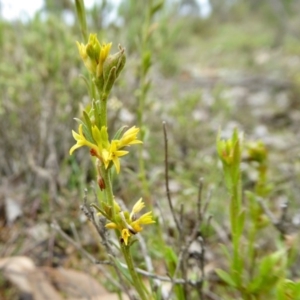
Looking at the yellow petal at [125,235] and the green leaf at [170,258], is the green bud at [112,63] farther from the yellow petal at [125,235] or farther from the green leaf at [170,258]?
the green leaf at [170,258]

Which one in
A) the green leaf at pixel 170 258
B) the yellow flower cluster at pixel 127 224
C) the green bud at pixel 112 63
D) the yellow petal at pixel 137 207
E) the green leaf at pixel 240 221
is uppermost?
the green bud at pixel 112 63

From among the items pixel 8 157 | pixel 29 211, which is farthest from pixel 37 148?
pixel 29 211

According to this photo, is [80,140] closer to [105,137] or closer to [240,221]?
[105,137]

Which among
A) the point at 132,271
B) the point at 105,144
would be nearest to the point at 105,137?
the point at 105,144

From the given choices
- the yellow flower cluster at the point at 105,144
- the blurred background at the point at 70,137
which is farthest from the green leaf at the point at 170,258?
the yellow flower cluster at the point at 105,144

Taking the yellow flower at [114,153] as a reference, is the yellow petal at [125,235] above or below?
below

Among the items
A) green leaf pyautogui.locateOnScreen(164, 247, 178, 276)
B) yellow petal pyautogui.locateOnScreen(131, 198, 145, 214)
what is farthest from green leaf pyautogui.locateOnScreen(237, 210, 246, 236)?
yellow petal pyautogui.locateOnScreen(131, 198, 145, 214)

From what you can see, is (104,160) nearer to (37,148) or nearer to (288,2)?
(37,148)

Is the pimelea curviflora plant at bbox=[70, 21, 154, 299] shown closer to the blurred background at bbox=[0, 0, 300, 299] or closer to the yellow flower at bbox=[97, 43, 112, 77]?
the yellow flower at bbox=[97, 43, 112, 77]
